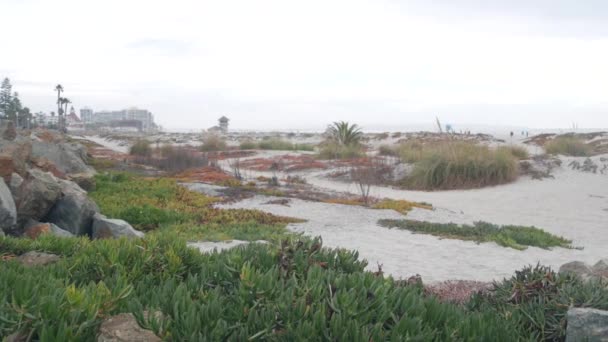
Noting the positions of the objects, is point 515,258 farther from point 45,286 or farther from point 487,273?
point 45,286

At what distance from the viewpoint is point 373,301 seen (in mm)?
3020

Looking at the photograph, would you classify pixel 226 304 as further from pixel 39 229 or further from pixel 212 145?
pixel 212 145

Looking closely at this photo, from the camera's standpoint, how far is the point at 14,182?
29.0ft

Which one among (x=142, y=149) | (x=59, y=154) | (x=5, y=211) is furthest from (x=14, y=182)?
(x=142, y=149)

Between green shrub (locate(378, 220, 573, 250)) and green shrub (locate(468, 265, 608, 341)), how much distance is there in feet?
18.6

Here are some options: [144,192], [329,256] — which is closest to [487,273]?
[329,256]

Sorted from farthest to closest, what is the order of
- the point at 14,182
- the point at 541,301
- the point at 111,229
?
the point at 14,182 → the point at 111,229 → the point at 541,301

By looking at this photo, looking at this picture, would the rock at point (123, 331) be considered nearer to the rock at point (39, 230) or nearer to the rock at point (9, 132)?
the rock at point (39, 230)

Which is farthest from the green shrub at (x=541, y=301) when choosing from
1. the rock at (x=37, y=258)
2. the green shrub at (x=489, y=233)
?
the green shrub at (x=489, y=233)

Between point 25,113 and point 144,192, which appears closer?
point 144,192

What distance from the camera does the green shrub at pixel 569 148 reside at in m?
27.1

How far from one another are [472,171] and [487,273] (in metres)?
12.5

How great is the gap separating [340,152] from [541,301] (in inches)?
1055

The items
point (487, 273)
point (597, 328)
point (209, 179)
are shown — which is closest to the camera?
point (597, 328)
